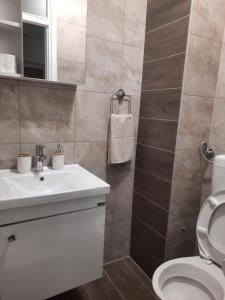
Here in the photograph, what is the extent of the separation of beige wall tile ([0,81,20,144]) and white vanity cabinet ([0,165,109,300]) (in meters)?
0.24

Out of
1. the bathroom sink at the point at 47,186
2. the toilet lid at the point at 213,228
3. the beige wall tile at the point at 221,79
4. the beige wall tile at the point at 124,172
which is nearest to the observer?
the bathroom sink at the point at 47,186

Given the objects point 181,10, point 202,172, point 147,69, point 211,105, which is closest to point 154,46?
point 147,69

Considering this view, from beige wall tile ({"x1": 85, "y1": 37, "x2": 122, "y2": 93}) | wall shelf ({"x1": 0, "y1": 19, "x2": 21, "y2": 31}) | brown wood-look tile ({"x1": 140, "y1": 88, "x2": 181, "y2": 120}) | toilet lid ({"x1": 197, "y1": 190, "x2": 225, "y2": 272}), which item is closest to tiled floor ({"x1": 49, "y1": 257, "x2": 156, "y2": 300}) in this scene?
toilet lid ({"x1": 197, "y1": 190, "x2": 225, "y2": 272})

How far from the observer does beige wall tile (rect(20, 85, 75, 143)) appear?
136 centimetres

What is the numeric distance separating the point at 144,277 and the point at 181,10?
1.92m

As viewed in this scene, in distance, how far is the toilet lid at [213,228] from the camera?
1269 millimetres

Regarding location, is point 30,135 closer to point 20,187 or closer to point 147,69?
point 20,187

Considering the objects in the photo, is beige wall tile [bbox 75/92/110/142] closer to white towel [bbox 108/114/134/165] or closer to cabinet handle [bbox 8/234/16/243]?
white towel [bbox 108/114/134/165]

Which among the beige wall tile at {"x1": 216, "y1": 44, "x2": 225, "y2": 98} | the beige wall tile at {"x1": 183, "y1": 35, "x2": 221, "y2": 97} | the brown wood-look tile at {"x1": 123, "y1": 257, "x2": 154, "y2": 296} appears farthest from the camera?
the brown wood-look tile at {"x1": 123, "y1": 257, "x2": 154, "y2": 296}

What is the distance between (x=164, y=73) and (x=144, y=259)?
4.76 feet

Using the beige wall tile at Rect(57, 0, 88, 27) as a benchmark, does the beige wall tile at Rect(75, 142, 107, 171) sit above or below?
below

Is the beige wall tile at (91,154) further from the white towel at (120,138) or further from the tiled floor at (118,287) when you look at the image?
the tiled floor at (118,287)

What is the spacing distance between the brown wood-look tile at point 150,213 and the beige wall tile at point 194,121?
0.51m

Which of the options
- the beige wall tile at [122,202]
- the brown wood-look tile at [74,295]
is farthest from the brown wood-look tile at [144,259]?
the brown wood-look tile at [74,295]
